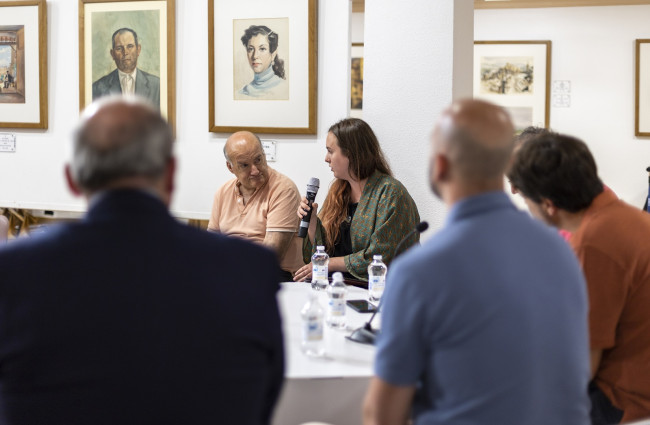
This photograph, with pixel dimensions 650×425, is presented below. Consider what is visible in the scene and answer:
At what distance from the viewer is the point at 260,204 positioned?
3.93 meters

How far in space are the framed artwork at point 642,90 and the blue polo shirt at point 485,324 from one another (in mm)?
4703

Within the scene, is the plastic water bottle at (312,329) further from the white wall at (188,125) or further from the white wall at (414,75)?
the white wall at (188,125)

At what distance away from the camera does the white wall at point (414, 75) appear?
3793 mm

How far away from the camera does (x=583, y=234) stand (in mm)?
1944

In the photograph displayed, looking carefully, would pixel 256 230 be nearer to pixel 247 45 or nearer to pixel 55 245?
pixel 247 45

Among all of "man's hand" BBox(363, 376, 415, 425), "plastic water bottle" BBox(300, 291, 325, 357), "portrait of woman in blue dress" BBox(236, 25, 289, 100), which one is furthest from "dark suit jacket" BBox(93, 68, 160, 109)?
"man's hand" BBox(363, 376, 415, 425)

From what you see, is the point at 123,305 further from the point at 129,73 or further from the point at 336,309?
the point at 129,73

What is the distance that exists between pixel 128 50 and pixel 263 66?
934mm

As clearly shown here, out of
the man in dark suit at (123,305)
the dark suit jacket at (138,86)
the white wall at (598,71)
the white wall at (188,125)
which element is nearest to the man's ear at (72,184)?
the man in dark suit at (123,305)

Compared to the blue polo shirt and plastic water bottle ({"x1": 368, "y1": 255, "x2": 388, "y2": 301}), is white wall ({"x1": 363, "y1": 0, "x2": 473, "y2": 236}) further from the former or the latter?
the blue polo shirt

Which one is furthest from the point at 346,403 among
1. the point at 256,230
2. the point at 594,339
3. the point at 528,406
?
the point at 256,230

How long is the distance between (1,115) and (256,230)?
221cm

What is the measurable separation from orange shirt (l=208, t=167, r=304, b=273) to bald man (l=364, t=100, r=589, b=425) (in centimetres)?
240

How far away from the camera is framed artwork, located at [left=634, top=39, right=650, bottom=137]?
18.3 feet
